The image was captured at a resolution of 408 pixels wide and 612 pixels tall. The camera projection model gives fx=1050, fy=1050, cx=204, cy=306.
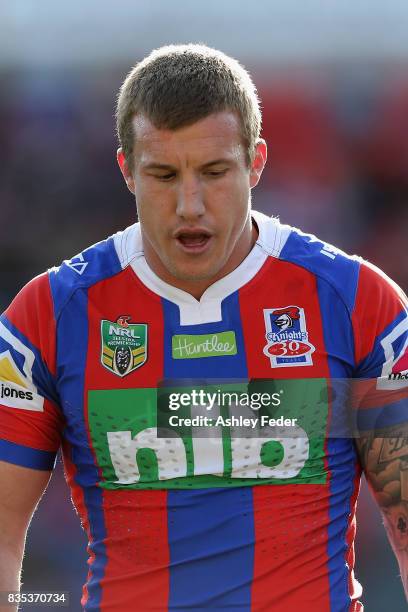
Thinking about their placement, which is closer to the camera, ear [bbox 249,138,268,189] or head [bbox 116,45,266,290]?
head [bbox 116,45,266,290]

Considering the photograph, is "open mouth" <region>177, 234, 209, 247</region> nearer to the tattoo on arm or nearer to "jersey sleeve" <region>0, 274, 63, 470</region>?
"jersey sleeve" <region>0, 274, 63, 470</region>

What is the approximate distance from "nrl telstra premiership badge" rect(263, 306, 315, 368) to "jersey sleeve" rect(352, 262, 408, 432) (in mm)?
138

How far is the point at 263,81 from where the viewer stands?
26.0 ft

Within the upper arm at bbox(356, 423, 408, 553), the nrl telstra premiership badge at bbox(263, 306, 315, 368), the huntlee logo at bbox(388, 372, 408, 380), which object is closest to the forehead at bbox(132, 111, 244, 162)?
the nrl telstra premiership badge at bbox(263, 306, 315, 368)

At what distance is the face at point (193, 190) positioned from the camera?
2588 millimetres

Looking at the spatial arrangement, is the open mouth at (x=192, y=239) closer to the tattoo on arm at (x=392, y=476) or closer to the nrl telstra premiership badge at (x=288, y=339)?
the nrl telstra premiership badge at (x=288, y=339)

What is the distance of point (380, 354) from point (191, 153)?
709 millimetres

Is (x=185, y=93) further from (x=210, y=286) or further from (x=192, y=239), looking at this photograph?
(x=210, y=286)

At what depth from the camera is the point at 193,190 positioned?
8.45ft

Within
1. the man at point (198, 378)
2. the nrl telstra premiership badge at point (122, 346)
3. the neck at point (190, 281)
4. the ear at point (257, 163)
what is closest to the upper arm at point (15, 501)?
the man at point (198, 378)

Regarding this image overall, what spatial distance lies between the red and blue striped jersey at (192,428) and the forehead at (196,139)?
14.6 inches

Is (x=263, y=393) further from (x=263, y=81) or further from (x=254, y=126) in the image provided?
(x=263, y=81)

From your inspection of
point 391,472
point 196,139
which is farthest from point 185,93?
point 391,472

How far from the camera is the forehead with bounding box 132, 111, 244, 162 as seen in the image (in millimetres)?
2588
